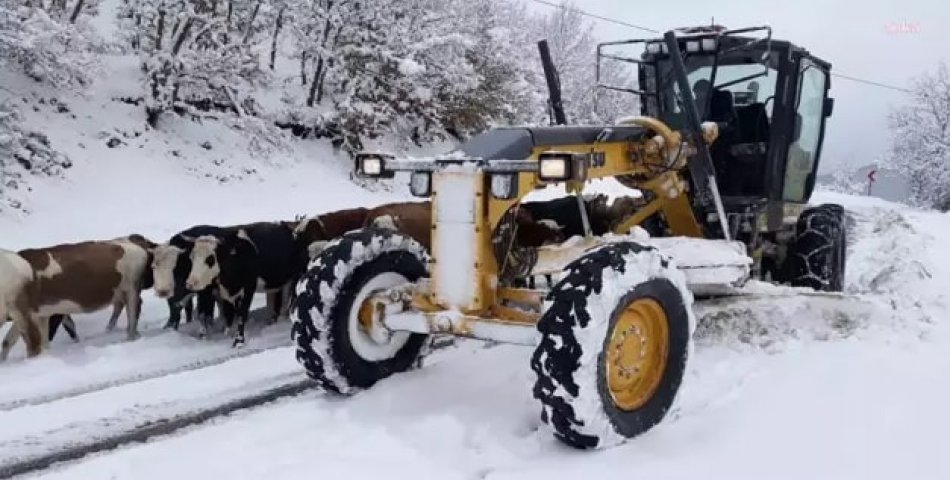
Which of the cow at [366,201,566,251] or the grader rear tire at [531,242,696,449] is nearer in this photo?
the grader rear tire at [531,242,696,449]

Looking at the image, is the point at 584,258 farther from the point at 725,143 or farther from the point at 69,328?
the point at 69,328

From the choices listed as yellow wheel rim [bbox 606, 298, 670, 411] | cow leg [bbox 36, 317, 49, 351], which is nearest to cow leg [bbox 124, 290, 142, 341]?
cow leg [bbox 36, 317, 49, 351]

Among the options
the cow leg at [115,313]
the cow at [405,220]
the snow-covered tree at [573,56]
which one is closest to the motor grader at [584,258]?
the cow at [405,220]

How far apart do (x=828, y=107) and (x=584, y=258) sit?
5025mm

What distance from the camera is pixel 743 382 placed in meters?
5.33

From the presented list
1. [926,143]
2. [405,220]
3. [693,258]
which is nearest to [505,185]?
[693,258]

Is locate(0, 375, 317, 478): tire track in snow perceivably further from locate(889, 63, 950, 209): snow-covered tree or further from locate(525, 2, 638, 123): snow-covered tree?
locate(889, 63, 950, 209): snow-covered tree

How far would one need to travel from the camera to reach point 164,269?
788 centimetres

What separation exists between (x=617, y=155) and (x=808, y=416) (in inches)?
80.0

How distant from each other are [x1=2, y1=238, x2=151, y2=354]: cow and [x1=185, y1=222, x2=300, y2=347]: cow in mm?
525

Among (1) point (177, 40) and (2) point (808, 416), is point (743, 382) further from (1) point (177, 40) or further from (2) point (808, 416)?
(1) point (177, 40)

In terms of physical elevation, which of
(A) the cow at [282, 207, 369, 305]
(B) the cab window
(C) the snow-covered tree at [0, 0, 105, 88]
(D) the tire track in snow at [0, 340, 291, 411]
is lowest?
(D) the tire track in snow at [0, 340, 291, 411]

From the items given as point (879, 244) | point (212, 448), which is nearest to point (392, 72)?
point (879, 244)

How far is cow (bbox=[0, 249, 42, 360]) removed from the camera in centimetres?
696
